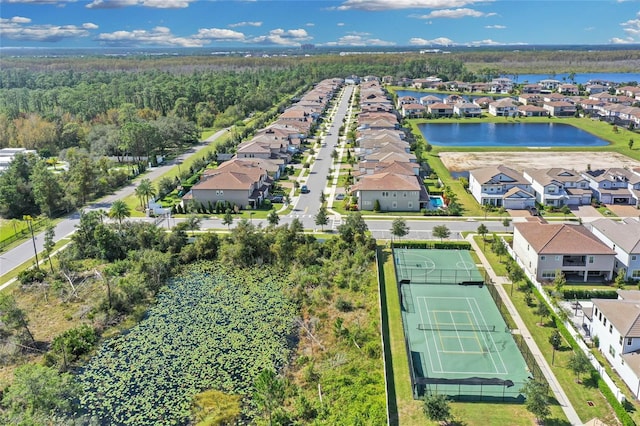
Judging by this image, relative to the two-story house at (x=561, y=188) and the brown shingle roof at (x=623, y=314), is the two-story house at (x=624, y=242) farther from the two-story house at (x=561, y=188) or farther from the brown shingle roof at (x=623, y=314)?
the two-story house at (x=561, y=188)

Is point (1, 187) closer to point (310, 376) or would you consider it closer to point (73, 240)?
point (73, 240)

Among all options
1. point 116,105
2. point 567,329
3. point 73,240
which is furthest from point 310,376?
point 116,105

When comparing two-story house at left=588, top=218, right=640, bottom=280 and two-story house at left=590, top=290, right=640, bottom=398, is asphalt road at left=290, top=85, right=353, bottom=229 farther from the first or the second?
two-story house at left=590, top=290, right=640, bottom=398

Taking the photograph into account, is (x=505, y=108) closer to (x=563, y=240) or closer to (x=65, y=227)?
→ (x=563, y=240)

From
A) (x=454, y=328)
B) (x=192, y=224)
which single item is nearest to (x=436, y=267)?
(x=454, y=328)

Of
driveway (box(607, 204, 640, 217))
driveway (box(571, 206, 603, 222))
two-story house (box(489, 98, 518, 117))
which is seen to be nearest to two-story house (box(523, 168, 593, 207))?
driveway (box(571, 206, 603, 222))

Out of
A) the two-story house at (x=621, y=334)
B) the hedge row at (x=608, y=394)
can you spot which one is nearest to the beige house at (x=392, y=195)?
the hedge row at (x=608, y=394)
